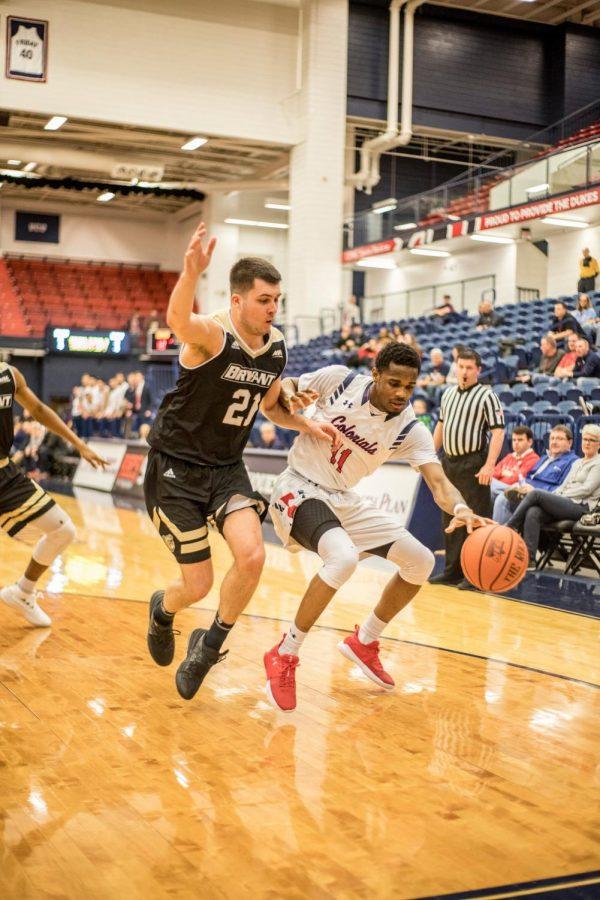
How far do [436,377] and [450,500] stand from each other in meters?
9.39

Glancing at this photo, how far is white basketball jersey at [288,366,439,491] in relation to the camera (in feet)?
15.4

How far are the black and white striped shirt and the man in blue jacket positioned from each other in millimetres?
1161

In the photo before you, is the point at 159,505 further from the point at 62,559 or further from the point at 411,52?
the point at 411,52

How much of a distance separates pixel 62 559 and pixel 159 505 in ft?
16.2

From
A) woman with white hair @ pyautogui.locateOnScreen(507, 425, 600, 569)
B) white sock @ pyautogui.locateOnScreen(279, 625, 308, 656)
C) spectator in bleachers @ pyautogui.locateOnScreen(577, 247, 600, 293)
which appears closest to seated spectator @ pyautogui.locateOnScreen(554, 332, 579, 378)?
woman with white hair @ pyautogui.locateOnScreen(507, 425, 600, 569)

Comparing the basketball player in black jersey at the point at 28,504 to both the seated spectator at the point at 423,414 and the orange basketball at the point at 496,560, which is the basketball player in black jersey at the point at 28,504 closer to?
the orange basketball at the point at 496,560

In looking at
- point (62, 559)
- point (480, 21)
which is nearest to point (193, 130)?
point (480, 21)

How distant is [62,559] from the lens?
29.5ft

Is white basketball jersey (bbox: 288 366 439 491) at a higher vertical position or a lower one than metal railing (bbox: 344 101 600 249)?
→ lower

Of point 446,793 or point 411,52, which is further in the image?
point 411,52

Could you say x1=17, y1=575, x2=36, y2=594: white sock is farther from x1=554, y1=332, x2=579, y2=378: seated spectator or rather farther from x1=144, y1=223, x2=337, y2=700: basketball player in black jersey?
x1=554, y1=332, x2=579, y2=378: seated spectator

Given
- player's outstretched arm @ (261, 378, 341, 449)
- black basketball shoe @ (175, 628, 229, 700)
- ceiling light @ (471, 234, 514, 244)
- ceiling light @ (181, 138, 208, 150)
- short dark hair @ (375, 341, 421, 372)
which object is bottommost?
black basketball shoe @ (175, 628, 229, 700)

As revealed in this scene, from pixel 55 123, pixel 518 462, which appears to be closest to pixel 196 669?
pixel 518 462

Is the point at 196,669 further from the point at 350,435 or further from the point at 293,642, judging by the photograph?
the point at 350,435
